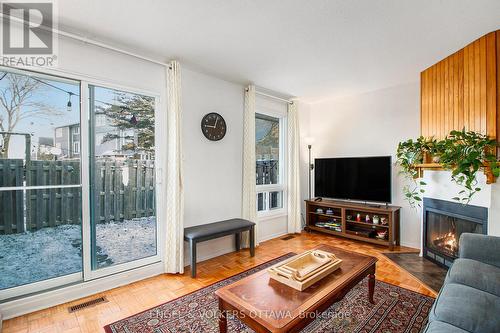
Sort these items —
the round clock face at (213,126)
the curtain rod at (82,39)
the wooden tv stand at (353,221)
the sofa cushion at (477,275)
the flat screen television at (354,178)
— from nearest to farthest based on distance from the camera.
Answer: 1. the sofa cushion at (477,275)
2. the curtain rod at (82,39)
3. the round clock face at (213,126)
4. the wooden tv stand at (353,221)
5. the flat screen television at (354,178)

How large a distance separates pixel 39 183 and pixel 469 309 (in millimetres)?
3246

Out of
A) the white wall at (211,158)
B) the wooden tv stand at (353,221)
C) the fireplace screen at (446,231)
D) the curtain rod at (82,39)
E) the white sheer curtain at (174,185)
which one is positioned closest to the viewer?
the curtain rod at (82,39)

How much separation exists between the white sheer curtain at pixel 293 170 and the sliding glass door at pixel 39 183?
3.11 meters

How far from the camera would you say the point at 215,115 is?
334cm

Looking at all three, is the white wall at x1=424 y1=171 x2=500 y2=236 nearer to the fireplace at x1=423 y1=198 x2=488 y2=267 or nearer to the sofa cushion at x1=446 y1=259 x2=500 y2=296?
the fireplace at x1=423 y1=198 x2=488 y2=267

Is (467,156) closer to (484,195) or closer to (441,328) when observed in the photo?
(484,195)

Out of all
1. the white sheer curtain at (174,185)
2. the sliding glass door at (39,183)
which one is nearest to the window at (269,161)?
the white sheer curtain at (174,185)

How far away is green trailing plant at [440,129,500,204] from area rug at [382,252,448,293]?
0.87 meters

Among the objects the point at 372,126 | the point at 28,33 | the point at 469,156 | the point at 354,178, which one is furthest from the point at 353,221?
the point at 28,33

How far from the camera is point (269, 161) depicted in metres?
4.34

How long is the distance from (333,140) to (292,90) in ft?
4.19

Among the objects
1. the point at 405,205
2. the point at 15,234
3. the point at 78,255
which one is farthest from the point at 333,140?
the point at 15,234

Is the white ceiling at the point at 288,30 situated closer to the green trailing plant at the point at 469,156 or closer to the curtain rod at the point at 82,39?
the curtain rod at the point at 82,39

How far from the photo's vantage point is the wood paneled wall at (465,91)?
2287 mm
